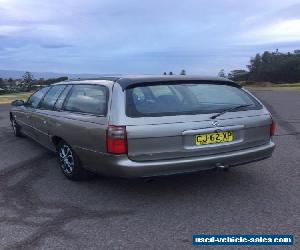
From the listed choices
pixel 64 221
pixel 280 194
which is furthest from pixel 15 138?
pixel 280 194

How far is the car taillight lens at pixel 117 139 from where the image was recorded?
5055 millimetres

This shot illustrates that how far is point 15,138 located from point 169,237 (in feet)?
21.3

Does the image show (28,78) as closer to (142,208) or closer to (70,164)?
(70,164)

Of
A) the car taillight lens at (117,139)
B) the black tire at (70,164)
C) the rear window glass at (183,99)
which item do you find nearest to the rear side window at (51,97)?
the black tire at (70,164)

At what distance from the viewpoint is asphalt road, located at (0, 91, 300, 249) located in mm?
4355

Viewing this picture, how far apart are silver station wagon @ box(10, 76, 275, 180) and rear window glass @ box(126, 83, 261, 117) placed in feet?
0.04

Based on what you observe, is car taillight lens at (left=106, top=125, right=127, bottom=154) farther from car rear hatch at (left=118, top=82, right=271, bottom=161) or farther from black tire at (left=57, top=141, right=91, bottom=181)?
black tire at (left=57, top=141, right=91, bottom=181)

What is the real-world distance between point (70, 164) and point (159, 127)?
5.70 feet

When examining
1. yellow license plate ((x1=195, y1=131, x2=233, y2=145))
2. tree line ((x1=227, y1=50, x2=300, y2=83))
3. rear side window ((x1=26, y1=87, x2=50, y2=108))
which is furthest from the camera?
tree line ((x1=227, y1=50, x2=300, y2=83))

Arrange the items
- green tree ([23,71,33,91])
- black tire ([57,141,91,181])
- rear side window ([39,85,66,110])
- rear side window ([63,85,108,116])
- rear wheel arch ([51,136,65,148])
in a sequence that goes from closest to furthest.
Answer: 1. rear side window ([63,85,108,116])
2. black tire ([57,141,91,181])
3. rear wheel arch ([51,136,65,148])
4. rear side window ([39,85,66,110])
5. green tree ([23,71,33,91])

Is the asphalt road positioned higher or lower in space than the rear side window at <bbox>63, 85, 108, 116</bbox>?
lower

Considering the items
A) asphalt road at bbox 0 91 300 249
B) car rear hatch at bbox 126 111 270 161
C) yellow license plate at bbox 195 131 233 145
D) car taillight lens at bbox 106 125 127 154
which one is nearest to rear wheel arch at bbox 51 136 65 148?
asphalt road at bbox 0 91 300 249

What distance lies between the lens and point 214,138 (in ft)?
17.6

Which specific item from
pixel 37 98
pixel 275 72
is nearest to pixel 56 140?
pixel 37 98
